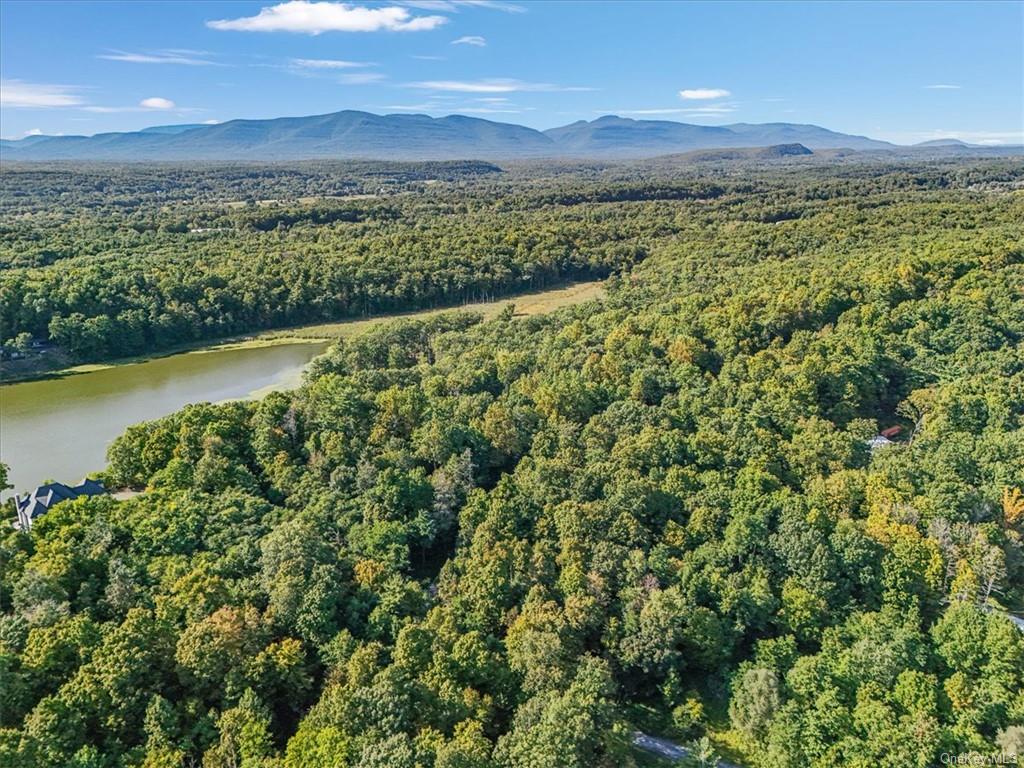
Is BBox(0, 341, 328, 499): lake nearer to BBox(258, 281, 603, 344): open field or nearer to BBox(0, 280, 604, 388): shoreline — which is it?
BBox(0, 280, 604, 388): shoreline

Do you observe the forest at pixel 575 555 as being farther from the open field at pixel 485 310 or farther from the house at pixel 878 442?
the open field at pixel 485 310

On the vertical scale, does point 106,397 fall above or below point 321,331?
below

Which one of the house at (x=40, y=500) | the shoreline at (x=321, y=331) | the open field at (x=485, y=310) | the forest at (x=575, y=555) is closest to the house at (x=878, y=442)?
the forest at (x=575, y=555)

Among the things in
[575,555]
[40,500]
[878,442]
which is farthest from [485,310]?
[575,555]

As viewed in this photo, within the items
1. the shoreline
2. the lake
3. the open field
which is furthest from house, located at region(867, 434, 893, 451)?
the lake

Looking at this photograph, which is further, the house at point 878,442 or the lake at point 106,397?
the lake at point 106,397

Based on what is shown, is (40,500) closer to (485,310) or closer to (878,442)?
(878,442)

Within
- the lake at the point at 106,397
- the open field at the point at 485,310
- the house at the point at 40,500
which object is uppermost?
the open field at the point at 485,310
